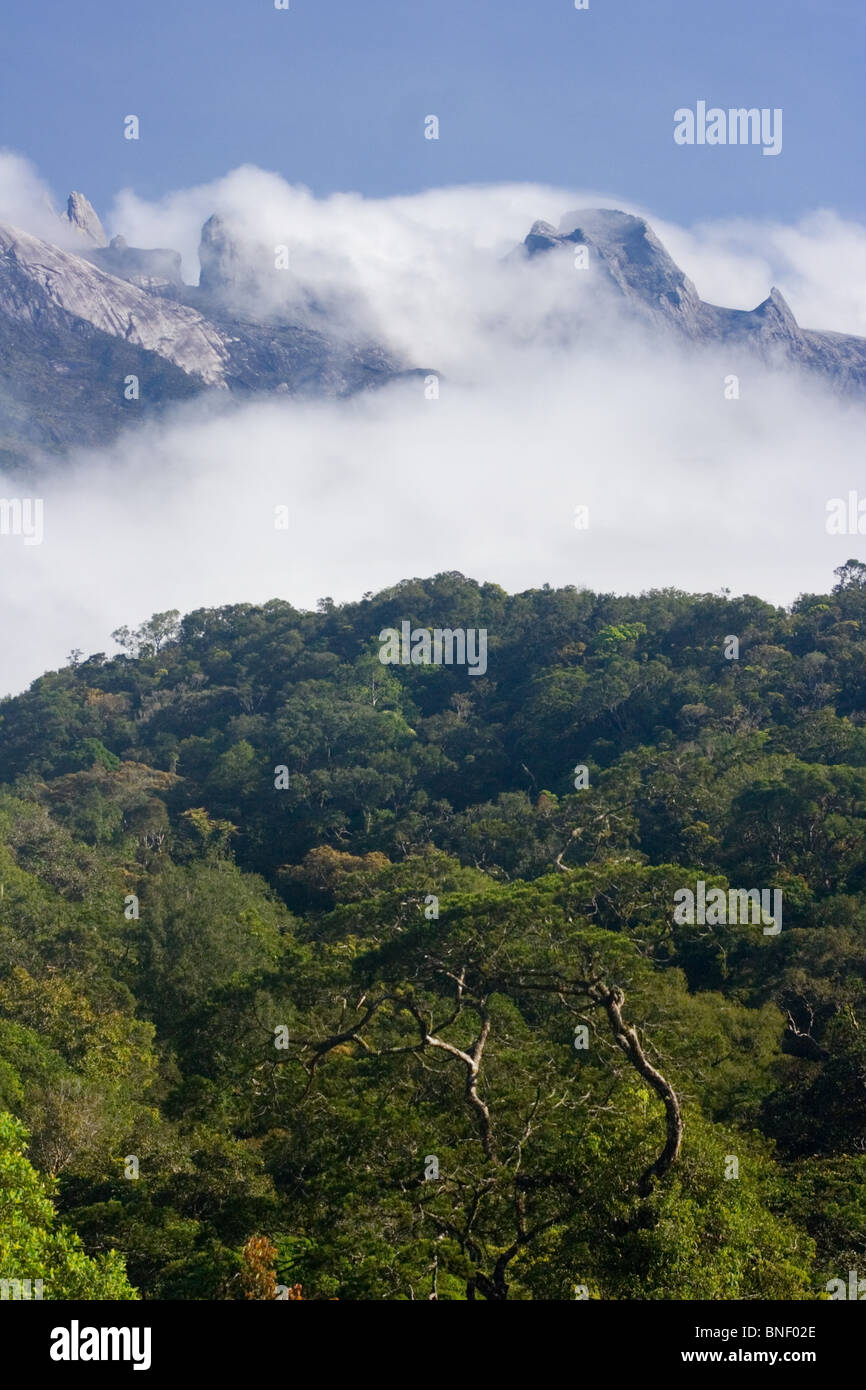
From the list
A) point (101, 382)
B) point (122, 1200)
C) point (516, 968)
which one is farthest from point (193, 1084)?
point (101, 382)

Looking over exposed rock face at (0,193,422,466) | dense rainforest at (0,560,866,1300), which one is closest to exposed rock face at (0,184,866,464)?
exposed rock face at (0,193,422,466)

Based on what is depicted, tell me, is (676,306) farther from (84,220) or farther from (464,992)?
(464,992)

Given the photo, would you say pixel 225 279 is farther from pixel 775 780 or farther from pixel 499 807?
pixel 775 780

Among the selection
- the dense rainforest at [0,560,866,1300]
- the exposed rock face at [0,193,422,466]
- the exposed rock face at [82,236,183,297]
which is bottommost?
the dense rainforest at [0,560,866,1300]

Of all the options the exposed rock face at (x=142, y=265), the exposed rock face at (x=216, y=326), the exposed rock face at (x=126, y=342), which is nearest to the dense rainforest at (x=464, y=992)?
the exposed rock face at (x=126, y=342)

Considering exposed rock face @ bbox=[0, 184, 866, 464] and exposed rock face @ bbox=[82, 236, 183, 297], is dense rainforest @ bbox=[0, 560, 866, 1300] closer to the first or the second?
exposed rock face @ bbox=[0, 184, 866, 464]

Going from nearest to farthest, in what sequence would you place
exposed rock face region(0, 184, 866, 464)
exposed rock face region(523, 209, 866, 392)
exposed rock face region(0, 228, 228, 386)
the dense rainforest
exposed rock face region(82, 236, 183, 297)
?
the dense rainforest → exposed rock face region(0, 184, 866, 464) → exposed rock face region(0, 228, 228, 386) → exposed rock face region(523, 209, 866, 392) → exposed rock face region(82, 236, 183, 297)
